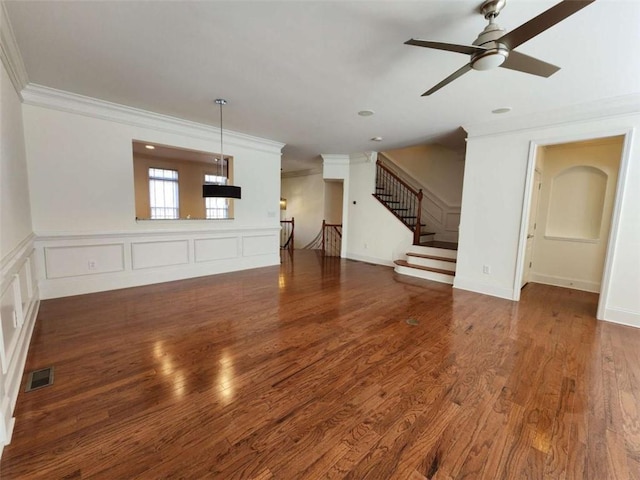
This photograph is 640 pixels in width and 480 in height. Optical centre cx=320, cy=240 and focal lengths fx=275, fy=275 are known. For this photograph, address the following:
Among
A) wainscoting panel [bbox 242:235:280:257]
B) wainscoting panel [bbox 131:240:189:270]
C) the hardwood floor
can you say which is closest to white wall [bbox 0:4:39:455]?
the hardwood floor

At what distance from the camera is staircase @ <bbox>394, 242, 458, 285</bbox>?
17.6ft

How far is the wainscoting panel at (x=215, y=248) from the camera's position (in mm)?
5250

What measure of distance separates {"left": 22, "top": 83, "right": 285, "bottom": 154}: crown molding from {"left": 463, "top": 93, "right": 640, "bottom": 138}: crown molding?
414 centimetres

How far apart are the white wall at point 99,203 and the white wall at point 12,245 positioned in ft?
0.94

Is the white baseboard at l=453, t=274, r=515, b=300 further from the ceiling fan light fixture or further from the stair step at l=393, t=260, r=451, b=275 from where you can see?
the ceiling fan light fixture

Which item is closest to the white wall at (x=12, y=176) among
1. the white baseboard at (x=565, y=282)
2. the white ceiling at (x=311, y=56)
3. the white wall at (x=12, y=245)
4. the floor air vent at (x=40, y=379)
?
the white wall at (x=12, y=245)

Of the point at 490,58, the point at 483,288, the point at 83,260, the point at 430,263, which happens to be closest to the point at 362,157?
the point at 430,263

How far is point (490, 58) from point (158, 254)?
512 centimetres

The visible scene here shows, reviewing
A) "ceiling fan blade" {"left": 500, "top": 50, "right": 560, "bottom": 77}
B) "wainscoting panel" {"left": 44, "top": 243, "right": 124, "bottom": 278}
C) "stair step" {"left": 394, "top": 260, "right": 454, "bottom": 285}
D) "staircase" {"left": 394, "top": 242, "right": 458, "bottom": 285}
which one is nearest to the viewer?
"ceiling fan blade" {"left": 500, "top": 50, "right": 560, "bottom": 77}

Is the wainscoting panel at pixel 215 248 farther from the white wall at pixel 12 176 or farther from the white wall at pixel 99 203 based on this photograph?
the white wall at pixel 12 176

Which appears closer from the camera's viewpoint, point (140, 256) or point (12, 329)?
point (12, 329)

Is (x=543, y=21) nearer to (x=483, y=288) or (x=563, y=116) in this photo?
(x=563, y=116)

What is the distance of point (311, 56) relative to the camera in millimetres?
2604

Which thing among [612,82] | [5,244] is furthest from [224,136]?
[612,82]
